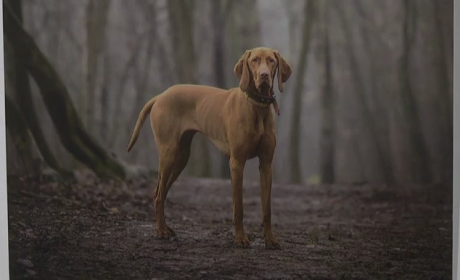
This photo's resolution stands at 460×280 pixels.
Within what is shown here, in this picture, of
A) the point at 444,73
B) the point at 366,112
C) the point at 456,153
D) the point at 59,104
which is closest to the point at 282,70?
the point at 366,112

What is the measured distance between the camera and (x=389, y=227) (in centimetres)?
309

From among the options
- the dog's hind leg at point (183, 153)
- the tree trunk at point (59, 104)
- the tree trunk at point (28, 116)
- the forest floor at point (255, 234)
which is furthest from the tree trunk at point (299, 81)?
the tree trunk at point (28, 116)

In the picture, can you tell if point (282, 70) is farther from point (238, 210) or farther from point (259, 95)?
point (238, 210)

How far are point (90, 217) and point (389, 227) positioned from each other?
4.94ft

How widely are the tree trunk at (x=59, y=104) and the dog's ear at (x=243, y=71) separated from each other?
29.8 inches

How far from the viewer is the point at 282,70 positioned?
10.0 feet

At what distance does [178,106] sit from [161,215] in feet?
1.82

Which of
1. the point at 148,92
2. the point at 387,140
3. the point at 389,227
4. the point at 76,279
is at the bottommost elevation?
the point at 76,279

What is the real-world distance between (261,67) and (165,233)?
3.14ft

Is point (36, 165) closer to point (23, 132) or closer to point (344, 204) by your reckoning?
point (23, 132)

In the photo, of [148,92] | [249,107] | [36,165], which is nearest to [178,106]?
[148,92]

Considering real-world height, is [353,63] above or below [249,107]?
above

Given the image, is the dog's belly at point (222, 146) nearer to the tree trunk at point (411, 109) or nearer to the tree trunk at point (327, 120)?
the tree trunk at point (327, 120)

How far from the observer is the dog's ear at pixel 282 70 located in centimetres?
306
